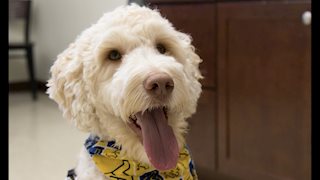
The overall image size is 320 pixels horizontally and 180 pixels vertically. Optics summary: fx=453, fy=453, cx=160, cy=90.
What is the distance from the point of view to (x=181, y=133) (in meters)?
1.06

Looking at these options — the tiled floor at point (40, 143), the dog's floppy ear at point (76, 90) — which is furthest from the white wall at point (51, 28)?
the dog's floppy ear at point (76, 90)

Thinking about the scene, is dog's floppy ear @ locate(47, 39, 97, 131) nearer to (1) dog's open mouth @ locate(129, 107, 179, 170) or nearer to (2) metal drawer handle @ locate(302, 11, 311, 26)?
(1) dog's open mouth @ locate(129, 107, 179, 170)

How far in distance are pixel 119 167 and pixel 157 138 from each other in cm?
13

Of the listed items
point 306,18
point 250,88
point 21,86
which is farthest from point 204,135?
point 21,86

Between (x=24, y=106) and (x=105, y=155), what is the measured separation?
2978mm

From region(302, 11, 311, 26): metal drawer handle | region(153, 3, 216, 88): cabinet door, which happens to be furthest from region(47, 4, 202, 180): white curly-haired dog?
region(153, 3, 216, 88): cabinet door

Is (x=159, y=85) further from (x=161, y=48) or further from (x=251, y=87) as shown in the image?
(x=251, y=87)

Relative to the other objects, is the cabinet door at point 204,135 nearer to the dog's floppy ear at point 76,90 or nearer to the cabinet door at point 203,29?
the cabinet door at point 203,29

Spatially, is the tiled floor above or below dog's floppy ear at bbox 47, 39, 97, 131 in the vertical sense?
below

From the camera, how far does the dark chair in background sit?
4.15m

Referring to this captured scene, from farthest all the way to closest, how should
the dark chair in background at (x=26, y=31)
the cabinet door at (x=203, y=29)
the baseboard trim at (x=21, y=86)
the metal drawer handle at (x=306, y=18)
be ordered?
the baseboard trim at (x=21, y=86), the dark chair in background at (x=26, y=31), the cabinet door at (x=203, y=29), the metal drawer handle at (x=306, y=18)

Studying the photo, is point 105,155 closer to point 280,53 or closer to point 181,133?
point 181,133

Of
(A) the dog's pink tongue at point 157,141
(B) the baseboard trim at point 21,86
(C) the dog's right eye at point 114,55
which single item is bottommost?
(B) the baseboard trim at point 21,86

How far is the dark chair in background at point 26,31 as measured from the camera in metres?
4.15
